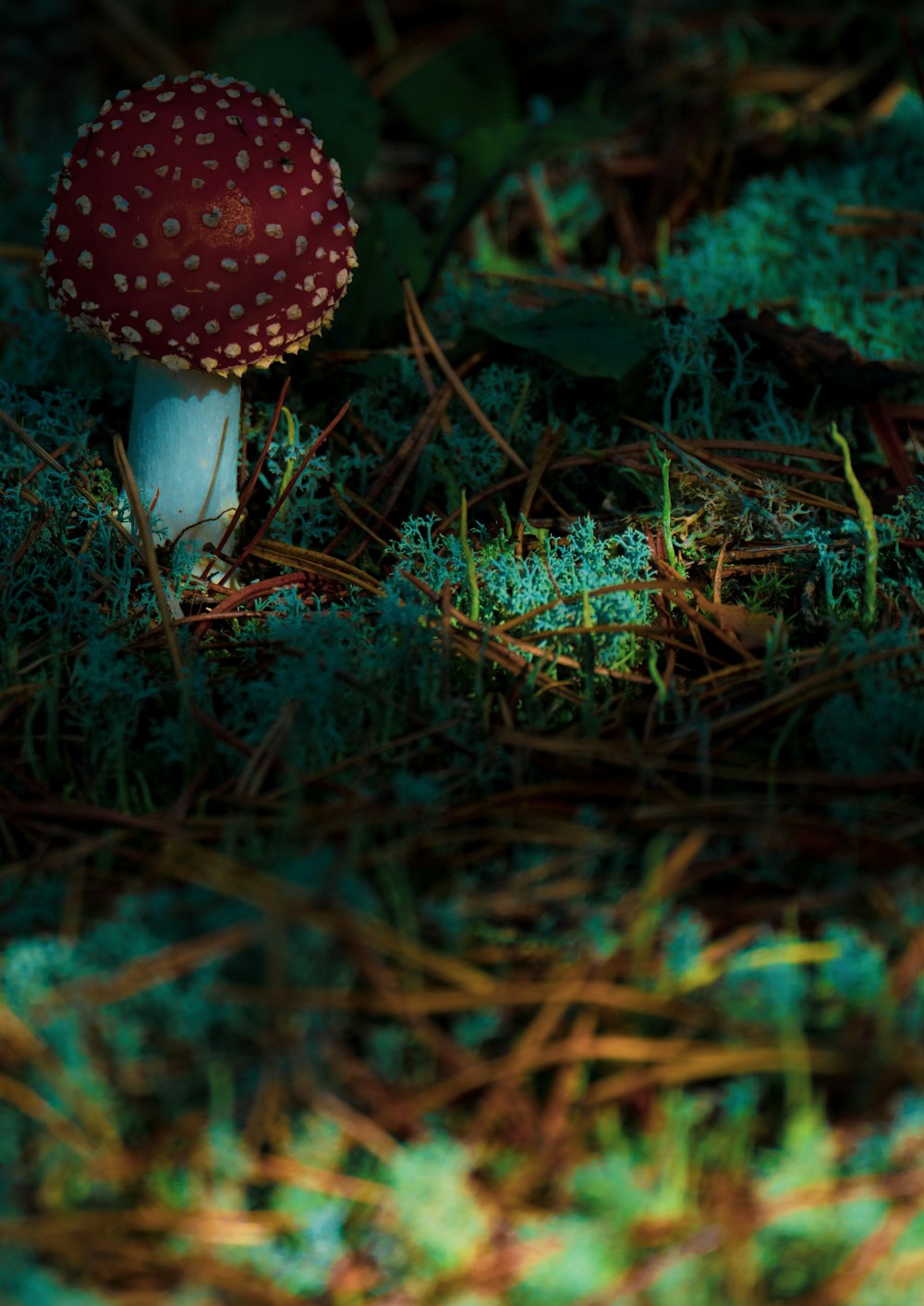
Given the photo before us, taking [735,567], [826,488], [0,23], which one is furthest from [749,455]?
[0,23]

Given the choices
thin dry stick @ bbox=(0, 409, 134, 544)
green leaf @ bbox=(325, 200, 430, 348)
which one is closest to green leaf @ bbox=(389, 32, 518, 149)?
green leaf @ bbox=(325, 200, 430, 348)

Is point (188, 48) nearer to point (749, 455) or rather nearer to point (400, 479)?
point (400, 479)

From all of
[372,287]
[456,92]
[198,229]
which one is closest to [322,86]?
[372,287]

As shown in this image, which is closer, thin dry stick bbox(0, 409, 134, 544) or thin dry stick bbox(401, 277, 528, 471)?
thin dry stick bbox(0, 409, 134, 544)

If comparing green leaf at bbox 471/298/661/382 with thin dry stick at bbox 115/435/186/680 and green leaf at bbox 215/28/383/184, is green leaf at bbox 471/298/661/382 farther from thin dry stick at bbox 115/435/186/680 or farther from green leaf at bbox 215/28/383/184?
thin dry stick at bbox 115/435/186/680

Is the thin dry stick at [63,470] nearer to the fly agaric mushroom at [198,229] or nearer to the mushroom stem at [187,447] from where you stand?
the mushroom stem at [187,447]

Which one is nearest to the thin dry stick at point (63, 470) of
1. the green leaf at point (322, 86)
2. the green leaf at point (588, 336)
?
the green leaf at point (588, 336)

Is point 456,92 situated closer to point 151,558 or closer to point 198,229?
point 198,229
